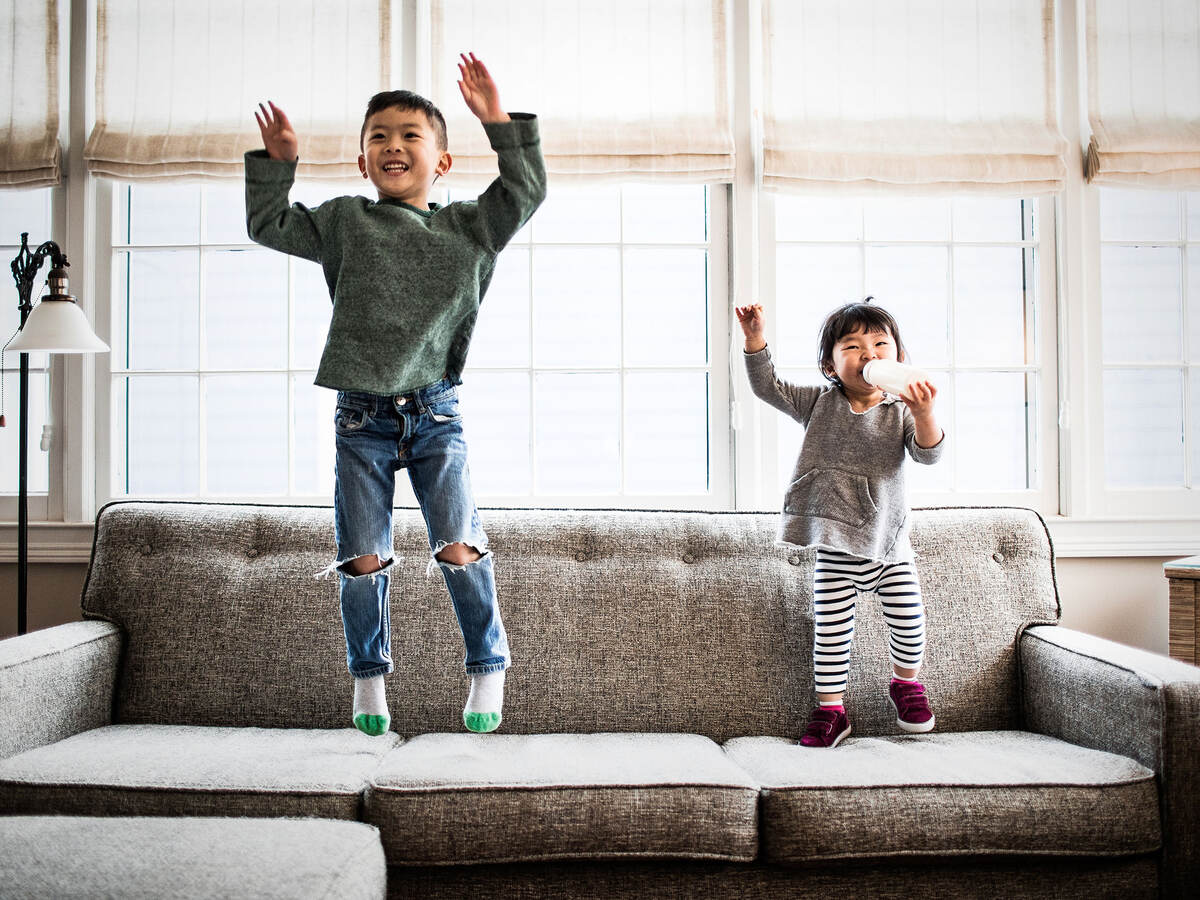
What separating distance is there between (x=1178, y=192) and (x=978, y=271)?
68 centimetres

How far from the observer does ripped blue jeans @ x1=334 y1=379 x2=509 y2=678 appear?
142cm

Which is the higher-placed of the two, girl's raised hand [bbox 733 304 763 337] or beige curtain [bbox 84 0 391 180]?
beige curtain [bbox 84 0 391 180]

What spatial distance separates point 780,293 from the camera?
9.41 ft

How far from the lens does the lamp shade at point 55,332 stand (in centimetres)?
234

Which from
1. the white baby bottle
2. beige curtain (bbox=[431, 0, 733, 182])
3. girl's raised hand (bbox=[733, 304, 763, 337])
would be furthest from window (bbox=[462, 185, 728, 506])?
the white baby bottle

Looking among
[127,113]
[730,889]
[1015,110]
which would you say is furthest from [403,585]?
[1015,110]

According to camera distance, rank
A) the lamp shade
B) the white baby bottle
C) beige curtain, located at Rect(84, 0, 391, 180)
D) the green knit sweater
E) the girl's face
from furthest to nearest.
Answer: beige curtain, located at Rect(84, 0, 391, 180) → the lamp shade → the girl's face → the white baby bottle → the green knit sweater

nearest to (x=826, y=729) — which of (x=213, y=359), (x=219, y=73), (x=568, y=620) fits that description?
(x=568, y=620)

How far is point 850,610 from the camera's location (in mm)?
2119

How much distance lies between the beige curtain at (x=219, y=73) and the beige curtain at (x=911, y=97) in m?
1.19

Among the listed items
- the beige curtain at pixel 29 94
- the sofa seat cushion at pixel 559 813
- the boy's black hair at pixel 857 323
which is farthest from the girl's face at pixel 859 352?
the beige curtain at pixel 29 94

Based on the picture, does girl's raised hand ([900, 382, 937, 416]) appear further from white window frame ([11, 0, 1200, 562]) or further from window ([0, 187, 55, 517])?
window ([0, 187, 55, 517])

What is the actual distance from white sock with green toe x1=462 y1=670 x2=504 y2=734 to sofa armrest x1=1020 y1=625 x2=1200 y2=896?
1.25 m

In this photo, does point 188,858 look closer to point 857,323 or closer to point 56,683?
point 56,683
